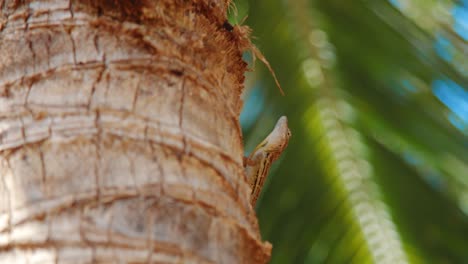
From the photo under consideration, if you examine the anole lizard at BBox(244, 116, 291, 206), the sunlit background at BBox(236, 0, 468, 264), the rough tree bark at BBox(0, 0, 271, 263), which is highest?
the rough tree bark at BBox(0, 0, 271, 263)

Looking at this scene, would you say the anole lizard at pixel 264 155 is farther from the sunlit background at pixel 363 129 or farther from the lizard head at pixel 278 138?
the sunlit background at pixel 363 129

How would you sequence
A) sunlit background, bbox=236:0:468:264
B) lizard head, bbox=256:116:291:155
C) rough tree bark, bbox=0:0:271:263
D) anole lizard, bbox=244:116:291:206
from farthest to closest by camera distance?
anole lizard, bbox=244:116:291:206, lizard head, bbox=256:116:291:155, sunlit background, bbox=236:0:468:264, rough tree bark, bbox=0:0:271:263

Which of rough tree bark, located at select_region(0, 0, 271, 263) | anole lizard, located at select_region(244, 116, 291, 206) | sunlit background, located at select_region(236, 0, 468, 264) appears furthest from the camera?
anole lizard, located at select_region(244, 116, 291, 206)

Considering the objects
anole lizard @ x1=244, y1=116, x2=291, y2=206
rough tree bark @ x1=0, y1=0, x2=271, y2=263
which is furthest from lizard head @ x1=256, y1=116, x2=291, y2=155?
rough tree bark @ x1=0, y1=0, x2=271, y2=263

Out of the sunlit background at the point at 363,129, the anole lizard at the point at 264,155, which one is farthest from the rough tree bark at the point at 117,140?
the anole lizard at the point at 264,155

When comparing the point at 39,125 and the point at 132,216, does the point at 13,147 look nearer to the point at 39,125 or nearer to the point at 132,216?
the point at 39,125

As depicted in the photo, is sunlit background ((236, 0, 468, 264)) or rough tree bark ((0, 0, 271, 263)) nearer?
rough tree bark ((0, 0, 271, 263))

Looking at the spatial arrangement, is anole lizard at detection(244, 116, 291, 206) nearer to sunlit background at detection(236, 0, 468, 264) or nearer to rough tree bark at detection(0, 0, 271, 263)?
sunlit background at detection(236, 0, 468, 264)
